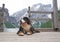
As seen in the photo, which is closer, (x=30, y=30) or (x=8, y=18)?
(x=30, y=30)

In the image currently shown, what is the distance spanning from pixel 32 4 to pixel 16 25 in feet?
2.40

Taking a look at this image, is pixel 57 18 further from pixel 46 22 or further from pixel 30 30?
pixel 30 30

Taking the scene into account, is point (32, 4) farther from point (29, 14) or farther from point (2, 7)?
point (2, 7)

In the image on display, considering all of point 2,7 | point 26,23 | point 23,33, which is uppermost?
point 2,7

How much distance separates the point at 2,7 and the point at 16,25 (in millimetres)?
614

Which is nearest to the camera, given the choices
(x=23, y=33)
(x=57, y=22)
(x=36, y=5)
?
(x=23, y=33)

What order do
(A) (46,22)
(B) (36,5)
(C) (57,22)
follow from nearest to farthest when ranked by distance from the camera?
(C) (57,22) → (A) (46,22) → (B) (36,5)

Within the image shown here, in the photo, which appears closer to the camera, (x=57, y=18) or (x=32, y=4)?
(x=57, y=18)

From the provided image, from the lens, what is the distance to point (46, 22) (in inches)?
149

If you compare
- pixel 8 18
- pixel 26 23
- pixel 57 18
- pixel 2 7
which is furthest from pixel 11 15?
pixel 26 23

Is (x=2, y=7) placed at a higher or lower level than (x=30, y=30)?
higher

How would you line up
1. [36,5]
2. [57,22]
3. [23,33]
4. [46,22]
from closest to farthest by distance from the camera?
1. [23,33]
2. [57,22]
3. [46,22]
4. [36,5]

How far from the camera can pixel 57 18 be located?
11.2ft

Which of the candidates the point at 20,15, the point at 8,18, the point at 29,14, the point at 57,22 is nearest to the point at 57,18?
the point at 57,22
